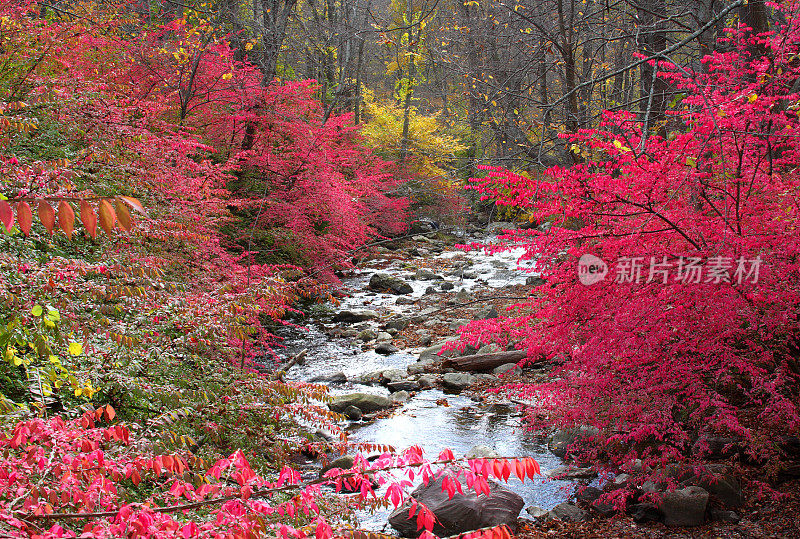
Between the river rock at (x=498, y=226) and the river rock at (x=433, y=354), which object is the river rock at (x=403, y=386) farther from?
the river rock at (x=498, y=226)

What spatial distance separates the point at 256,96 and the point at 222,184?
3.40 m

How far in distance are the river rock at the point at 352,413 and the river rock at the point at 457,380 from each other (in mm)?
1420

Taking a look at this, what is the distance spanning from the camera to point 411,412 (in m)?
6.30

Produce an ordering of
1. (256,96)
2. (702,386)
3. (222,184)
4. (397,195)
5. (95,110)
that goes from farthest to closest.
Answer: (397,195), (256,96), (222,184), (95,110), (702,386)

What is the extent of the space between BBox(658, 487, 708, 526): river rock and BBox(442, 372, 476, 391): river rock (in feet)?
11.6

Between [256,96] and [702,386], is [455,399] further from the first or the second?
[256,96]

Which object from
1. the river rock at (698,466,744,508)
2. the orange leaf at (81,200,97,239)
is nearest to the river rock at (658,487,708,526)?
the river rock at (698,466,744,508)

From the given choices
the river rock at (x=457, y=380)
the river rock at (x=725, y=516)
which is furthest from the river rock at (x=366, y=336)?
the river rock at (x=725, y=516)

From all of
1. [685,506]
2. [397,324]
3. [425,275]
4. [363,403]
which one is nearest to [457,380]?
[363,403]

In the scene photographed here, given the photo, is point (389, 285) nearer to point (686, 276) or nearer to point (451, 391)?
point (451, 391)

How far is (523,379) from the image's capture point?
696 centimetres

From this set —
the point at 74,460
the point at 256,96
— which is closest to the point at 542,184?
the point at 74,460

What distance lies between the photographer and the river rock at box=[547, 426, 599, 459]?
16.7 ft

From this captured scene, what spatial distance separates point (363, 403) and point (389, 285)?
269 inches
